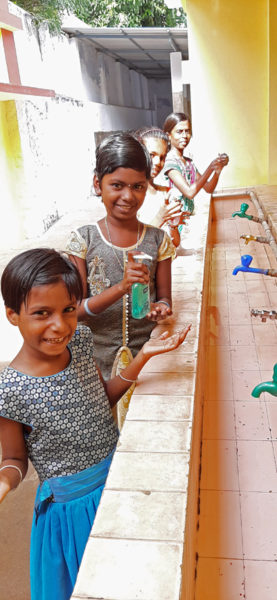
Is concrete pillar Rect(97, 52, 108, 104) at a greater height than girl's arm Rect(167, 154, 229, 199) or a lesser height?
greater

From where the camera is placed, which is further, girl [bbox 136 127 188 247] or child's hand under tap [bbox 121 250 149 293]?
girl [bbox 136 127 188 247]

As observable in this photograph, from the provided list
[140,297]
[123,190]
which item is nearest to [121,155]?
[123,190]

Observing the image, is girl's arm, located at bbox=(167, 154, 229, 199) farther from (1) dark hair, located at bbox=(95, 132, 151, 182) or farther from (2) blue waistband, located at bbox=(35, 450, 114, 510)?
(2) blue waistband, located at bbox=(35, 450, 114, 510)

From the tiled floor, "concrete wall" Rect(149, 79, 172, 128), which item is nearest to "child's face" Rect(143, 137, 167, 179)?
the tiled floor

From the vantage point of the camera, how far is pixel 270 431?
5.88 ft

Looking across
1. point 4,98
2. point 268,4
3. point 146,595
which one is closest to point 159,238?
point 146,595

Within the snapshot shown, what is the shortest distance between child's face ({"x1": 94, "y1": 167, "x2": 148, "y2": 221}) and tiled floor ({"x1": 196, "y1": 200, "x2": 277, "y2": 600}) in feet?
2.50

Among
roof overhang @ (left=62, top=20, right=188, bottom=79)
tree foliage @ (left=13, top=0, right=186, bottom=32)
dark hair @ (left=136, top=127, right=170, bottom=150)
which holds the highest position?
tree foliage @ (left=13, top=0, right=186, bottom=32)

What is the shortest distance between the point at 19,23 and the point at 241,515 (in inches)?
379

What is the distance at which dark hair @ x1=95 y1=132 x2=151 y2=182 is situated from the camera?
178 cm

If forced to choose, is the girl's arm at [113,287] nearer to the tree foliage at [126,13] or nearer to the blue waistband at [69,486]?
the blue waistband at [69,486]

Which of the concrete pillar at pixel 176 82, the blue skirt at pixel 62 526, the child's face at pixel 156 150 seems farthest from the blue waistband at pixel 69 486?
the concrete pillar at pixel 176 82

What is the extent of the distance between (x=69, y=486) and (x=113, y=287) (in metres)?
0.61

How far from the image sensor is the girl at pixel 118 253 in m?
1.79
